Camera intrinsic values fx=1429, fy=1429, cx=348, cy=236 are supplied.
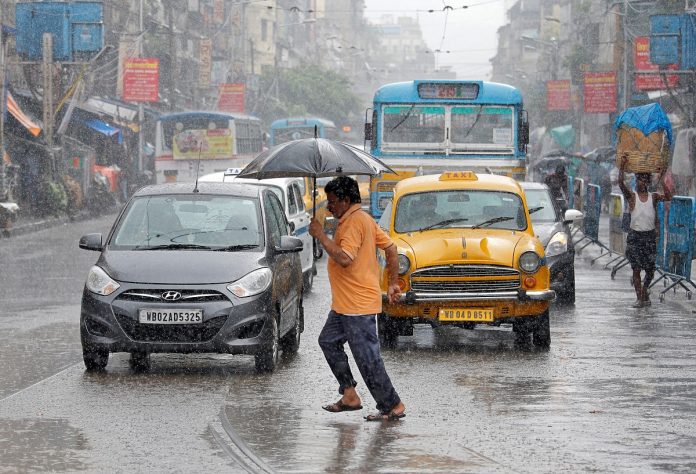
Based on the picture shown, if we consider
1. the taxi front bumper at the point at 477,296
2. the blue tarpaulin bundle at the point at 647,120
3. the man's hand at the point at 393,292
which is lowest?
the taxi front bumper at the point at 477,296

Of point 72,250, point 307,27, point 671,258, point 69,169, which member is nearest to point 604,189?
point 69,169

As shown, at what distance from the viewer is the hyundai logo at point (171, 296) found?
11453 mm

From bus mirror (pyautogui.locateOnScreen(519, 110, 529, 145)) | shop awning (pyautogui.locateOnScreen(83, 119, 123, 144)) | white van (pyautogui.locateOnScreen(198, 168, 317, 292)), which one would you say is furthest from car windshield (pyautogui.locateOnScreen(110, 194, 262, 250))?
shop awning (pyautogui.locateOnScreen(83, 119, 123, 144))

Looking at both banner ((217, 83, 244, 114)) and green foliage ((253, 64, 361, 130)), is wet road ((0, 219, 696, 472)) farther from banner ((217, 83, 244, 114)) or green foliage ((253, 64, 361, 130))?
green foliage ((253, 64, 361, 130))

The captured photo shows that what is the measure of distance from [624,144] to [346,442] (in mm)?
14017

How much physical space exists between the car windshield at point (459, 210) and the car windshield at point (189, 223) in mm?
2372

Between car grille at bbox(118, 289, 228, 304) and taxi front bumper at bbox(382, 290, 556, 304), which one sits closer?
car grille at bbox(118, 289, 228, 304)

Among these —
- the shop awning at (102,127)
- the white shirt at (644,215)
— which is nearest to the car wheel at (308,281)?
the white shirt at (644,215)

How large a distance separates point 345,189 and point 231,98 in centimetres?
Result: 6550

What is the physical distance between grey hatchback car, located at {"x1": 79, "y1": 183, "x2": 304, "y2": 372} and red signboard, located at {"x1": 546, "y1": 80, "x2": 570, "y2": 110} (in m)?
69.3

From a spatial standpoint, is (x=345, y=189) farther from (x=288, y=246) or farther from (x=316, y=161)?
(x=288, y=246)

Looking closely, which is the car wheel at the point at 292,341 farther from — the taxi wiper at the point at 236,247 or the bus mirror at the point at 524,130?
the bus mirror at the point at 524,130

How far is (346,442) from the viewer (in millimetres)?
8734

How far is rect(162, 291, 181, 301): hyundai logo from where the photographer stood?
11453 millimetres
